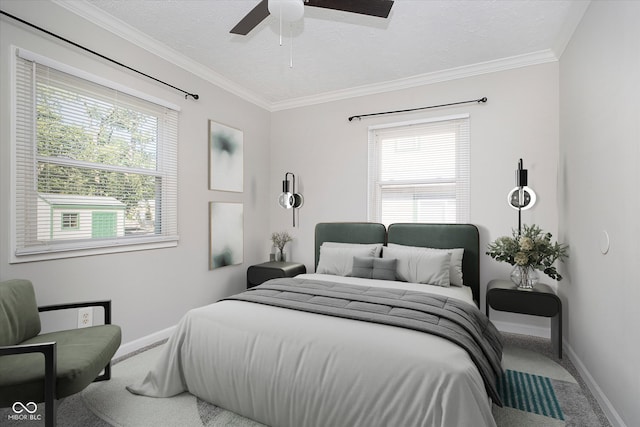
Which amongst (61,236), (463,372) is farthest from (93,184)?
(463,372)

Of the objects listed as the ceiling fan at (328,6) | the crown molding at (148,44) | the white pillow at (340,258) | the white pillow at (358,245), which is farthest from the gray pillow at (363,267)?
the crown molding at (148,44)

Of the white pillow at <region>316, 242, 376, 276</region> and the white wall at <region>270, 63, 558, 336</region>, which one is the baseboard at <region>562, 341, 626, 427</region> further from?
the white pillow at <region>316, 242, 376, 276</region>

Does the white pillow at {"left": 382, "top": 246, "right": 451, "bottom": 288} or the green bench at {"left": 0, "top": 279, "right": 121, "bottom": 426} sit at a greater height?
the white pillow at {"left": 382, "top": 246, "right": 451, "bottom": 288}

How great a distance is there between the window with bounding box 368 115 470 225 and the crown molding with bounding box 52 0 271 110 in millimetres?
1860

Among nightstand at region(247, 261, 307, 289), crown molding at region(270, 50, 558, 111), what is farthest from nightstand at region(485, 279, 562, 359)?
crown molding at region(270, 50, 558, 111)

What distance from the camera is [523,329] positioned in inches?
137

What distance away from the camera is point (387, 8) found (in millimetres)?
1889

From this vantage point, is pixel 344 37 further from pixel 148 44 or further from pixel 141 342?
pixel 141 342

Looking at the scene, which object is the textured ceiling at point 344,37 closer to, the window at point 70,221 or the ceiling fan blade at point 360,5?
the ceiling fan blade at point 360,5

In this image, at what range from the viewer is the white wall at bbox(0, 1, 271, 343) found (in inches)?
89.9

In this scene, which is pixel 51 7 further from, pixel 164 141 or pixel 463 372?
pixel 463 372

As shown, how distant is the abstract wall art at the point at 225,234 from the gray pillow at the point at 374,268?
5.17ft

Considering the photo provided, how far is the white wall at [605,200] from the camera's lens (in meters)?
1.83

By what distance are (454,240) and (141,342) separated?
330 cm
